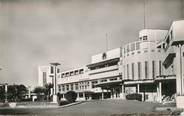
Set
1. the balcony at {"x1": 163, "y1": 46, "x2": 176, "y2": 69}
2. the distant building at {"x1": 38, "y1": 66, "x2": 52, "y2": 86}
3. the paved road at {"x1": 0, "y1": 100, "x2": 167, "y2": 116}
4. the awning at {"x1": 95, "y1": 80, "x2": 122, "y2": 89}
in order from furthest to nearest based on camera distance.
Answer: the awning at {"x1": 95, "y1": 80, "x2": 122, "y2": 89}, the balcony at {"x1": 163, "y1": 46, "x2": 176, "y2": 69}, the distant building at {"x1": 38, "y1": 66, "x2": 52, "y2": 86}, the paved road at {"x1": 0, "y1": 100, "x2": 167, "y2": 116}

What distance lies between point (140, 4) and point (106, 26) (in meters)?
0.51

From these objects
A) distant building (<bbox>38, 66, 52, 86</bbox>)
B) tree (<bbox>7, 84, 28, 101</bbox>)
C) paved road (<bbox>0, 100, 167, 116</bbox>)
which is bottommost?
paved road (<bbox>0, 100, 167, 116</bbox>)

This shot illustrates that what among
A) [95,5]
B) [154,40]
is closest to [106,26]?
[95,5]

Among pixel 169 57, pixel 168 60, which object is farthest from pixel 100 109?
pixel 168 60

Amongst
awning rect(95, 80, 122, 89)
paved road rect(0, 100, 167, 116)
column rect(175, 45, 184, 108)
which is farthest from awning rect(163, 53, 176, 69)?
paved road rect(0, 100, 167, 116)

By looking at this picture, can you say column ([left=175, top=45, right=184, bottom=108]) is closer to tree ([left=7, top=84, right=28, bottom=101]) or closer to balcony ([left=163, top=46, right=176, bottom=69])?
tree ([left=7, top=84, right=28, bottom=101])

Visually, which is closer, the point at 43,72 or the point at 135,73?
the point at 43,72

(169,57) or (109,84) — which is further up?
(169,57)

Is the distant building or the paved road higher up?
the distant building

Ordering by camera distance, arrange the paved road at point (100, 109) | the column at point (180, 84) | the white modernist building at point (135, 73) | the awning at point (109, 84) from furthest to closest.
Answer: the awning at point (109, 84) < the white modernist building at point (135, 73) < the column at point (180, 84) < the paved road at point (100, 109)

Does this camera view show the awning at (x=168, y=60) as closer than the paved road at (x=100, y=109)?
No

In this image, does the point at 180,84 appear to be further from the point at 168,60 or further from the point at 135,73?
the point at 135,73

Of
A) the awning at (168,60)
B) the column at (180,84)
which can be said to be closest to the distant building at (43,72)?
the column at (180,84)

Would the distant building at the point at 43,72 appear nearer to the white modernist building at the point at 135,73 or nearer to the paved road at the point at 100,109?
the paved road at the point at 100,109
